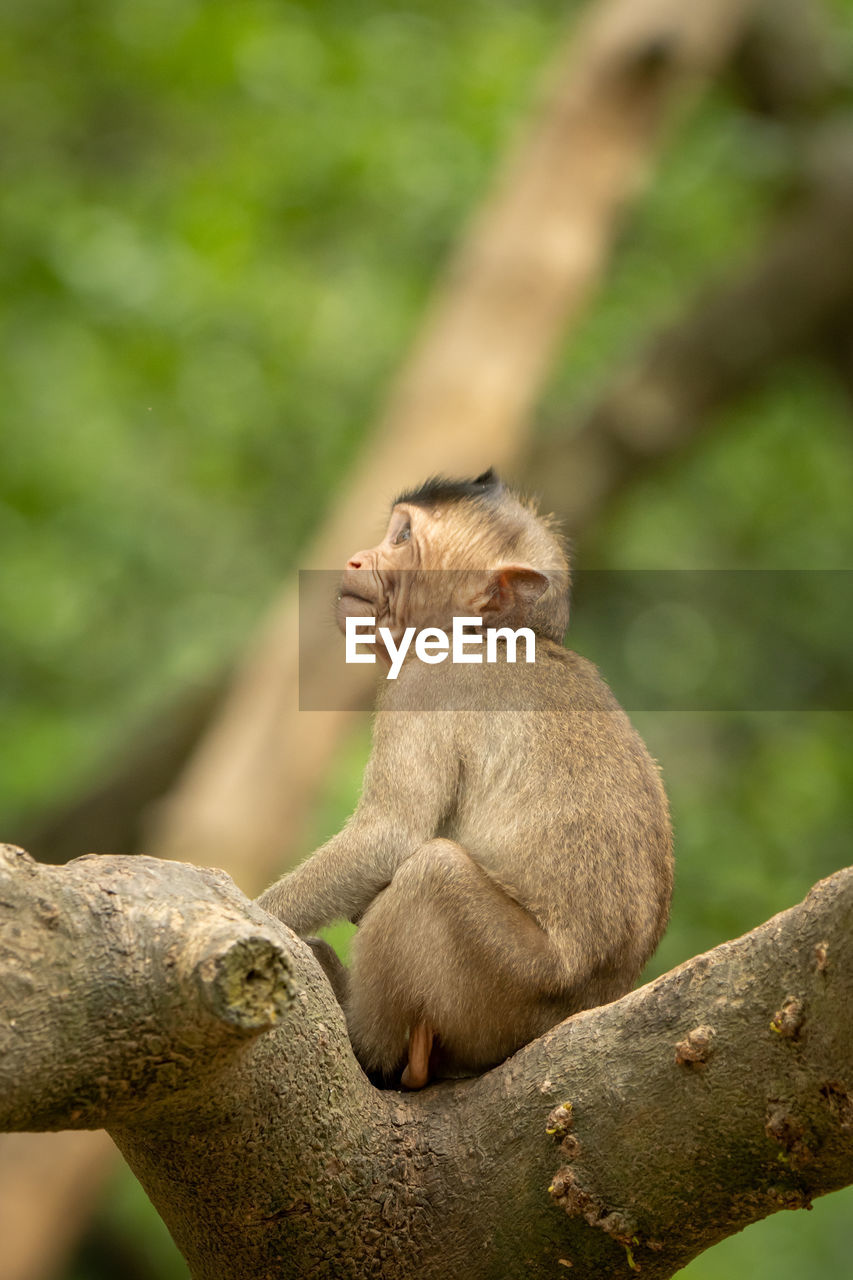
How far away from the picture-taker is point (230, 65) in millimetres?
10570

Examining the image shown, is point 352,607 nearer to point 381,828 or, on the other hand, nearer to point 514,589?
point 514,589

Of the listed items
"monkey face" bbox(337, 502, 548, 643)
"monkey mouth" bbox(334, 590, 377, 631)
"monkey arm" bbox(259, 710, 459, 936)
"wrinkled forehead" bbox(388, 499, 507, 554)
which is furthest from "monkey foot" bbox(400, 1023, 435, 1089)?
"wrinkled forehead" bbox(388, 499, 507, 554)

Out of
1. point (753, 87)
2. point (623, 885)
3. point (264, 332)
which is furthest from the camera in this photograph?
point (753, 87)

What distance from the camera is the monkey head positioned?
468 cm

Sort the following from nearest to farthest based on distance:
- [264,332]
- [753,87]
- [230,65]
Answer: [230,65] → [264,332] → [753,87]

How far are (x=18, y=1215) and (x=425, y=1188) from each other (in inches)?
234

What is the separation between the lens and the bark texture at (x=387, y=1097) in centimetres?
288

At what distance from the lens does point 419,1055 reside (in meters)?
4.00

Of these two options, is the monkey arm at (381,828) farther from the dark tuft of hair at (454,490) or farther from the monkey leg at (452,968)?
the dark tuft of hair at (454,490)

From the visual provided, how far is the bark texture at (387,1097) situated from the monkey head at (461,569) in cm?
154

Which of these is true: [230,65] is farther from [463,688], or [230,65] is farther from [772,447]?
[463,688]

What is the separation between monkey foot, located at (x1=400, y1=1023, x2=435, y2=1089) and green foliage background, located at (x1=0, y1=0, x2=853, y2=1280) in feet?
23.0

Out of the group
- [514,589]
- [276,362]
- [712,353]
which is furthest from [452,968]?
[276,362]

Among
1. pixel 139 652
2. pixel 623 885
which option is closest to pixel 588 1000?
pixel 623 885
